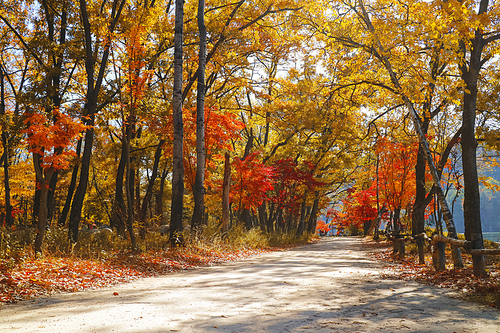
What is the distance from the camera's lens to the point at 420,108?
1163 centimetres

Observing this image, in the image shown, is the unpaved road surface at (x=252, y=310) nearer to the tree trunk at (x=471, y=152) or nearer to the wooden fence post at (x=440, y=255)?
the wooden fence post at (x=440, y=255)

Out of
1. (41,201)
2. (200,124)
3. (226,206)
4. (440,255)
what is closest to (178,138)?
(200,124)

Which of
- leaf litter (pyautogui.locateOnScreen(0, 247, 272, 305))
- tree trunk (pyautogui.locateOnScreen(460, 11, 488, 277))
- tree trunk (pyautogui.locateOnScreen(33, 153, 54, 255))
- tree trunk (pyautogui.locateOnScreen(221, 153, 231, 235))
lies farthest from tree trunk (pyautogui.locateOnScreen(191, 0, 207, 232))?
tree trunk (pyautogui.locateOnScreen(460, 11, 488, 277))

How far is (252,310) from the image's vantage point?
166 inches

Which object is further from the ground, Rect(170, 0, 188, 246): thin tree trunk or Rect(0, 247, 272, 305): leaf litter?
Rect(170, 0, 188, 246): thin tree trunk

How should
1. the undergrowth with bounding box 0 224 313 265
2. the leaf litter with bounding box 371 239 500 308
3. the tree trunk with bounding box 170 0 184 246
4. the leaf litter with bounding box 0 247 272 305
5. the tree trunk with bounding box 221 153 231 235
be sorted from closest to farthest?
the leaf litter with bounding box 371 239 500 308
the leaf litter with bounding box 0 247 272 305
the undergrowth with bounding box 0 224 313 265
the tree trunk with bounding box 170 0 184 246
the tree trunk with bounding box 221 153 231 235

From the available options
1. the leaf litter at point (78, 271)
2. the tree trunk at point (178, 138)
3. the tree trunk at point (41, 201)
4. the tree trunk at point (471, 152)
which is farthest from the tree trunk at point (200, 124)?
the tree trunk at point (471, 152)

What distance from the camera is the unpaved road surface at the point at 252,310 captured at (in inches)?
137

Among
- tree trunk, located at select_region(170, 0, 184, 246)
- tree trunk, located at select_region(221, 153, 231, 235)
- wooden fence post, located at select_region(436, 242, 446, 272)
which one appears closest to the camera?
wooden fence post, located at select_region(436, 242, 446, 272)

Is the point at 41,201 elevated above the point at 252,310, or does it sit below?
above

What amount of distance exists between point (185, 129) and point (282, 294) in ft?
35.5

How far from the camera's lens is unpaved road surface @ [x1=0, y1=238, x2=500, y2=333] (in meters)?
3.47

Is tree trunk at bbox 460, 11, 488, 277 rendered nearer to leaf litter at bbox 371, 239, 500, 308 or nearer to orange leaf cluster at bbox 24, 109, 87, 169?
leaf litter at bbox 371, 239, 500, 308

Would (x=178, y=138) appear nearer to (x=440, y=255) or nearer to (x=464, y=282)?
(x=440, y=255)
